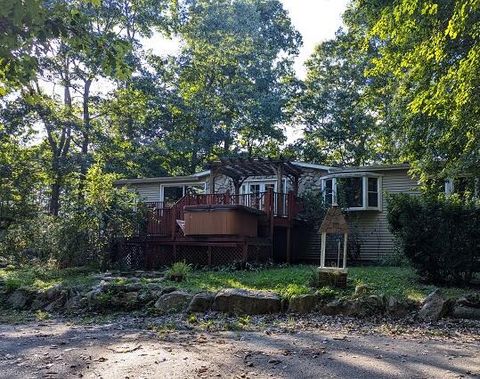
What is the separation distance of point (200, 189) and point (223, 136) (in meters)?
7.76

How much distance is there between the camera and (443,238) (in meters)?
9.66

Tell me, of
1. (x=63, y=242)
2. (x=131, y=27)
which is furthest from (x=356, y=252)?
(x=131, y=27)

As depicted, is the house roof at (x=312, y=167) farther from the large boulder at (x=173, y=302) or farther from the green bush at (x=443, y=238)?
the large boulder at (x=173, y=302)

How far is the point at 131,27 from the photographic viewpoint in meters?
25.5

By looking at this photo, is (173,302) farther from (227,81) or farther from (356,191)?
(227,81)

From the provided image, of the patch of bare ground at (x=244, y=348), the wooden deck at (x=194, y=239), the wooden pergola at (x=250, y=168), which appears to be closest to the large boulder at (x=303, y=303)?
the patch of bare ground at (x=244, y=348)

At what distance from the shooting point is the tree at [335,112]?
88.6 ft

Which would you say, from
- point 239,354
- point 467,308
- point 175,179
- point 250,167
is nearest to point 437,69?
point 467,308

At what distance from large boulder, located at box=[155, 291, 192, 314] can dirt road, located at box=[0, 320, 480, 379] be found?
6.01 ft

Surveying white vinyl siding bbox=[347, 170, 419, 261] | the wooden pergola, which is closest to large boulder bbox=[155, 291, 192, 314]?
the wooden pergola

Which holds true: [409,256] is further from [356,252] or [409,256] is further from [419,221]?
[356,252]

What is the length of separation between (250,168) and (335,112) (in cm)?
1360

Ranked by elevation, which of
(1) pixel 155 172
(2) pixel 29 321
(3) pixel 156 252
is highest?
(1) pixel 155 172

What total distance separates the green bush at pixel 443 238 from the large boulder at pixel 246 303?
3.33 meters
